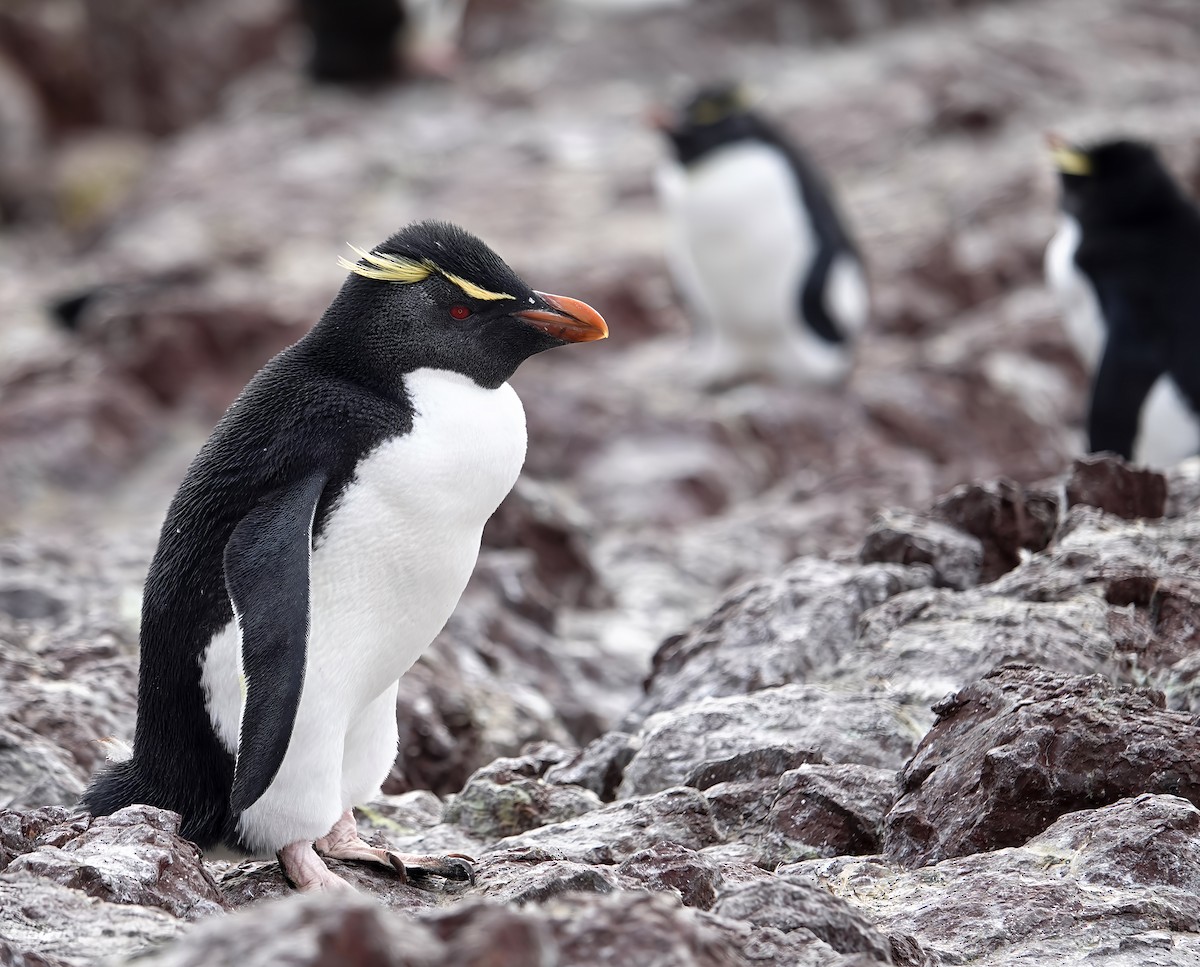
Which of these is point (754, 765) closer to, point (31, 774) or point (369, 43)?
point (31, 774)

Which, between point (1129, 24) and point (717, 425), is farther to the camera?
point (1129, 24)

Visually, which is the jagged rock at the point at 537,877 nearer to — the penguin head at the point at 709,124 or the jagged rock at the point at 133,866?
the jagged rock at the point at 133,866

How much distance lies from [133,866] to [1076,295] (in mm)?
5174

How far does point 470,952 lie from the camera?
1.69 m

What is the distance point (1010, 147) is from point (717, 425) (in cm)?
441

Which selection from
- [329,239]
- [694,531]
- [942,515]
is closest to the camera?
[942,515]

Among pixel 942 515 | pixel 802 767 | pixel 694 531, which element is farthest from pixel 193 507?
pixel 694 531

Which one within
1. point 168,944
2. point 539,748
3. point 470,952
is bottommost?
point 539,748

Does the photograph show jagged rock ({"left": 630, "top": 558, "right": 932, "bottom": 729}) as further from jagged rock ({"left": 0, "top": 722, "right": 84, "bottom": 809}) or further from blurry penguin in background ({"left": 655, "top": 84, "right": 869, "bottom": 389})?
blurry penguin in background ({"left": 655, "top": 84, "right": 869, "bottom": 389})

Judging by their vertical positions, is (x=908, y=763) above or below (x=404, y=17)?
below

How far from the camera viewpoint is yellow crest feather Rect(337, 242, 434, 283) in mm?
3215

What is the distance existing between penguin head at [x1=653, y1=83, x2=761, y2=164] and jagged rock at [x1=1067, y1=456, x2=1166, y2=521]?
Answer: 18.0 ft

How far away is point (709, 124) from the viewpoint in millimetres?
9445

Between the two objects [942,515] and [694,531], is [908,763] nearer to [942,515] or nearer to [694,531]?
[942,515]
